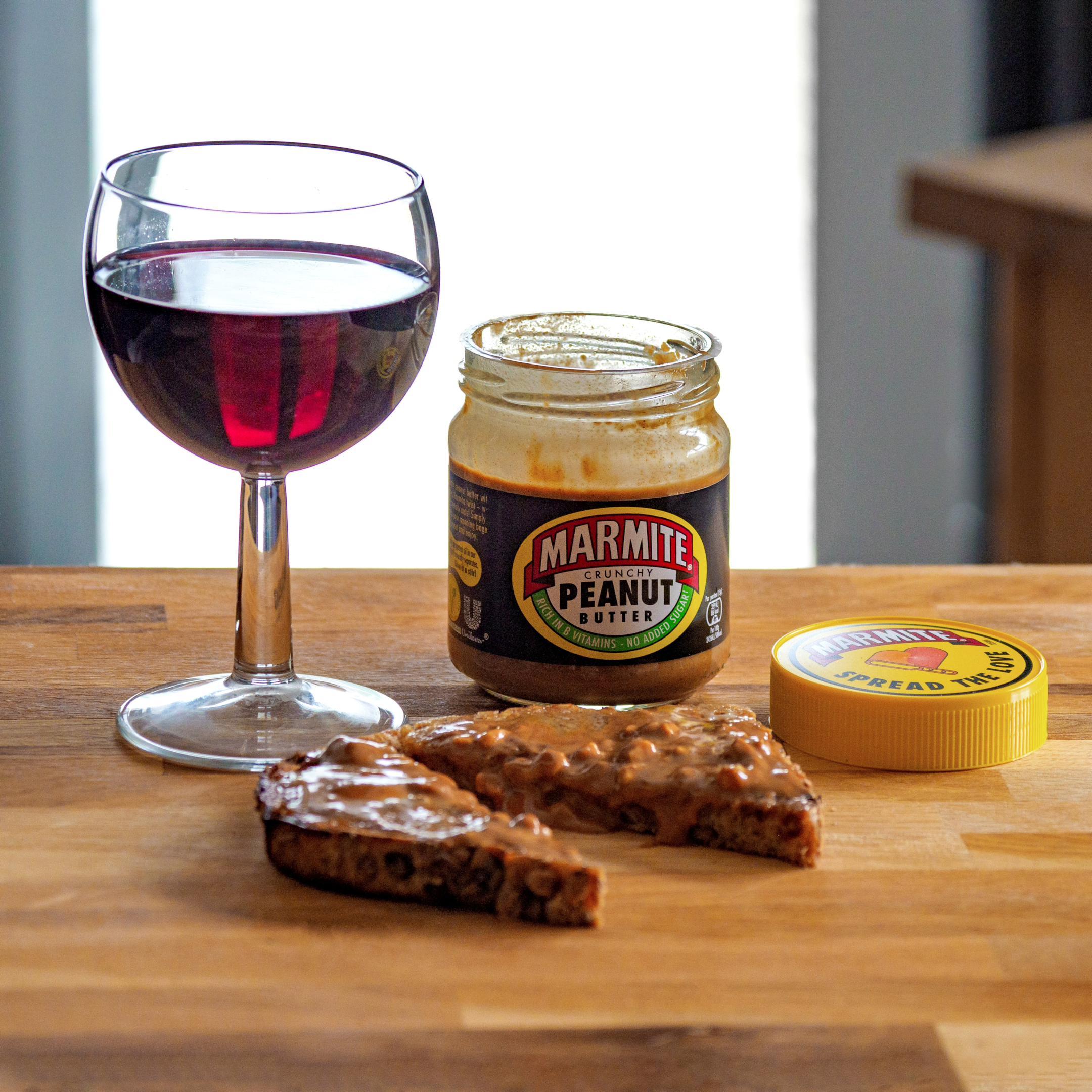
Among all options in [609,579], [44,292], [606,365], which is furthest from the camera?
[44,292]

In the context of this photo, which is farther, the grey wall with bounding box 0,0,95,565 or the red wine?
the grey wall with bounding box 0,0,95,565

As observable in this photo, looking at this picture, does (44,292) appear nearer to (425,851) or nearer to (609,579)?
(609,579)

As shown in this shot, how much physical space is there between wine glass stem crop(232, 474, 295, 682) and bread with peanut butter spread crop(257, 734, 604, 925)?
6.9 inches

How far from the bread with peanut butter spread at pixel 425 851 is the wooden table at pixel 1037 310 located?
89.7 inches

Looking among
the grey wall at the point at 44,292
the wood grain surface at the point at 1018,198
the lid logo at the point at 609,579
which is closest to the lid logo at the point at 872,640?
the lid logo at the point at 609,579

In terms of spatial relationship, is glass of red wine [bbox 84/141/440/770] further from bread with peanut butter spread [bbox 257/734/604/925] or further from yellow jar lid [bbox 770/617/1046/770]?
yellow jar lid [bbox 770/617/1046/770]

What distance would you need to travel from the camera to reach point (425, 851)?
0.73m

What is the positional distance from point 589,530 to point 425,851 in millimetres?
253

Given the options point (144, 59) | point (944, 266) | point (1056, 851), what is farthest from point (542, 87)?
point (1056, 851)

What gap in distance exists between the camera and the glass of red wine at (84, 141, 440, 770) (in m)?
0.83

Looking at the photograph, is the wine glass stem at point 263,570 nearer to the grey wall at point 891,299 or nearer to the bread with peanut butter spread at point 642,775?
the bread with peanut butter spread at point 642,775

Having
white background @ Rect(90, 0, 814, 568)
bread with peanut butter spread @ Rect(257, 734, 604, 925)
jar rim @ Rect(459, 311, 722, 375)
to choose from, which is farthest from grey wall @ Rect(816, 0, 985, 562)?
bread with peanut butter spread @ Rect(257, 734, 604, 925)

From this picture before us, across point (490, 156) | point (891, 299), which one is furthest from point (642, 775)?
point (891, 299)

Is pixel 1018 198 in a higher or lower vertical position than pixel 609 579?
higher
